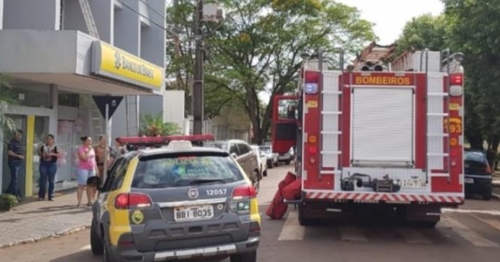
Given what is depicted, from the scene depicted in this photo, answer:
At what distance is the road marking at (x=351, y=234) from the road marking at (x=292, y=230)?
2.27 feet

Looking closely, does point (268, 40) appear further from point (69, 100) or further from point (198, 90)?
point (69, 100)

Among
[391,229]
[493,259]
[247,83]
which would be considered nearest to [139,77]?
[391,229]

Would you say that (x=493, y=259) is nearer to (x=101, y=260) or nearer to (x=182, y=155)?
(x=182, y=155)

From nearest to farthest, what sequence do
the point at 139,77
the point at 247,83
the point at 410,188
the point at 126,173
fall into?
the point at 126,173, the point at 410,188, the point at 139,77, the point at 247,83

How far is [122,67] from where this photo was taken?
1670 cm

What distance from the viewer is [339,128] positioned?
1007 cm

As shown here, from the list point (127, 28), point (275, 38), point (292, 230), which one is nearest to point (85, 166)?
point (292, 230)

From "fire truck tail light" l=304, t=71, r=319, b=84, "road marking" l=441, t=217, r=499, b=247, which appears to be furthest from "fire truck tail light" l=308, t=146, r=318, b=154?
"road marking" l=441, t=217, r=499, b=247

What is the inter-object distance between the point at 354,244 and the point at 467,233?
2.75 m

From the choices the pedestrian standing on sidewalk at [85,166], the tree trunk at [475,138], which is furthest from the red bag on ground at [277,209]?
the tree trunk at [475,138]

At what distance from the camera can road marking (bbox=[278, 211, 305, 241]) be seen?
10.4 m

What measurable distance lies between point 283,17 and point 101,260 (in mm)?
39786

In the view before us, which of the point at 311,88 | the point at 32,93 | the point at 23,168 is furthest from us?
the point at 32,93

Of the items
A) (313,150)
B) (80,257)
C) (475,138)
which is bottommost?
(80,257)
